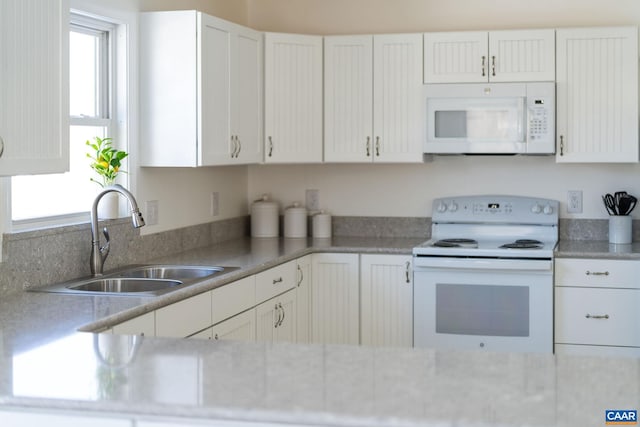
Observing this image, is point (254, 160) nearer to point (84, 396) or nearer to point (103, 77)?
point (103, 77)

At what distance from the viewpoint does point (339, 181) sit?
5523 millimetres

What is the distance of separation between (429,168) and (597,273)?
4.11ft

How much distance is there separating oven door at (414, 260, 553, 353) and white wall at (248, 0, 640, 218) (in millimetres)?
769

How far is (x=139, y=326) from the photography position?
2969 mm

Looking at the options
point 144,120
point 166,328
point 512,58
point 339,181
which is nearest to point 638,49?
point 512,58

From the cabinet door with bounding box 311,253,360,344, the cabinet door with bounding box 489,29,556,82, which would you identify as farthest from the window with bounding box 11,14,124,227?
the cabinet door with bounding box 489,29,556,82

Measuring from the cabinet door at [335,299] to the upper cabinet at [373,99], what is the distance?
0.62m

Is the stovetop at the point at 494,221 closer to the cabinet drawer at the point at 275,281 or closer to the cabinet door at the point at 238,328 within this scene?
the cabinet drawer at the point at 275,281

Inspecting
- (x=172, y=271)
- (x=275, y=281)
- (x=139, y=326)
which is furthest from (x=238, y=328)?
(x=139, y=326)

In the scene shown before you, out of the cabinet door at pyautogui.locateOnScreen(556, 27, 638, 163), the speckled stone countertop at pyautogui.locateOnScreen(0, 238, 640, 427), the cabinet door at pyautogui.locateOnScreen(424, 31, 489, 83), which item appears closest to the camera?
the speckled stone countertop at pyautogui.locateOnScreen(0, 238, 640, 427)

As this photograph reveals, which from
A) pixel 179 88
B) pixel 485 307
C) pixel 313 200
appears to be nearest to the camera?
pixel 179 88

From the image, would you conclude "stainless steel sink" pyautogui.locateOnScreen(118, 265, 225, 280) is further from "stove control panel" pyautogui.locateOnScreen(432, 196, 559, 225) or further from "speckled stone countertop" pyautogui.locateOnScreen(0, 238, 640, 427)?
"stove control panel" pyautogui.locateOnScreen(432, 196, 559, 225)

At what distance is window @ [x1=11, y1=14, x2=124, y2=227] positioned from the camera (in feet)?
11.5

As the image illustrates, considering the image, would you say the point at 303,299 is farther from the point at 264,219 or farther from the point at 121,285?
the point at 121,285
